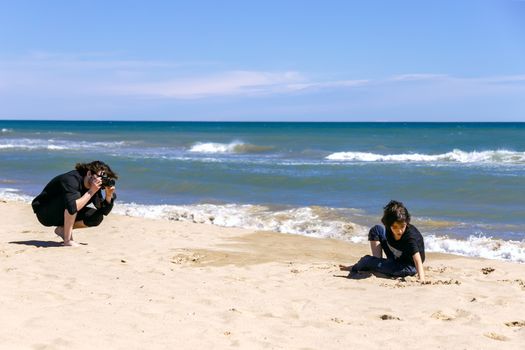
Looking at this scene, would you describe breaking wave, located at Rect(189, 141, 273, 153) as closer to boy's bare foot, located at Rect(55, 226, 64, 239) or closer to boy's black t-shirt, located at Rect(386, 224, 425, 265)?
boy's bare foot, located at Rect(55, 226, 64, 239)

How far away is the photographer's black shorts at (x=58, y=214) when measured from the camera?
7688 mm

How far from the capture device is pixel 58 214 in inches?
304

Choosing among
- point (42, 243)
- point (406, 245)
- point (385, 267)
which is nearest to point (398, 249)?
point (406, 245)

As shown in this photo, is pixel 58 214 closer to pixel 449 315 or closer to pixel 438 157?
pixel 449 315

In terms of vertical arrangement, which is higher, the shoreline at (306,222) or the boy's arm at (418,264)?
the boy's arm at (418,264)

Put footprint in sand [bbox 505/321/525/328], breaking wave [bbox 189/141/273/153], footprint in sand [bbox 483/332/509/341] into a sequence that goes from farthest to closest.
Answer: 1. breaking wave [bbox 189/141/273/153]
2. footprint in sand [bbox 505/321/525/328]
3. footprint in sand [bbox 483/332/509/341]

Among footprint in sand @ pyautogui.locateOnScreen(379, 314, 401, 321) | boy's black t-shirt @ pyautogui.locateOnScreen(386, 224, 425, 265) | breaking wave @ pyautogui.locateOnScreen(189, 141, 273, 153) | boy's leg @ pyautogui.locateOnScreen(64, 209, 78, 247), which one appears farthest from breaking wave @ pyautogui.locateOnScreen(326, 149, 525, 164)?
footprint in sand @ pyautogui.locateOnScreen(379, 314, 401, 321)

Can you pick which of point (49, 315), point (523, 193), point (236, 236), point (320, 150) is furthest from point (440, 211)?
point (320, 150)

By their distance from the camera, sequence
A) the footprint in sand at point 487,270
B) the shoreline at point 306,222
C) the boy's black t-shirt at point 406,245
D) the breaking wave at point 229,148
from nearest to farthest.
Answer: the boy's black t-shirt at point 406,245, the footprint in sand at point 487,270, the shoreline at point 306,222, the breaking wave at point 229,148

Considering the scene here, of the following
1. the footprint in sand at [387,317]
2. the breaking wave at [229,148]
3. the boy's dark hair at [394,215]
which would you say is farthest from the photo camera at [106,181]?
the breaking wave at [229,148]

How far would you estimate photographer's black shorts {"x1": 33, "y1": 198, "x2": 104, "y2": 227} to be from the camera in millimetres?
7688

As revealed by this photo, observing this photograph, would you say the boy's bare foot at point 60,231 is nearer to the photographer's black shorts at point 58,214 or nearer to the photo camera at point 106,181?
Result: the photographer's black shorts at point 58,214

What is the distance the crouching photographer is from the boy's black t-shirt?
3.36 meters

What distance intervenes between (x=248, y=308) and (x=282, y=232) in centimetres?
503
